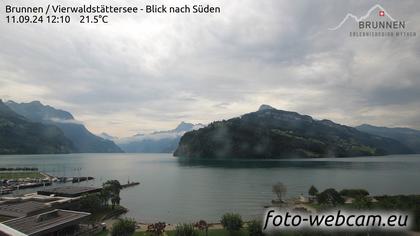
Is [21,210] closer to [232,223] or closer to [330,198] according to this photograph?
[232,223]

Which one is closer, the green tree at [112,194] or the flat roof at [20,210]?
the flat roof at [20,210]

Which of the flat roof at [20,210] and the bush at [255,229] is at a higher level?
the flat roof at [20,210]

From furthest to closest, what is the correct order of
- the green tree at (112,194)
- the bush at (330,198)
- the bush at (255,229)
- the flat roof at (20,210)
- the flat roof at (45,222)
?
1. the green tree at (112,194)
2. the bush at (330,198)
3. the flat roof at (20,210)
4. the bush at (255,229)
5. the flat roof at (45,222)

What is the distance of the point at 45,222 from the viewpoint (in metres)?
56.4

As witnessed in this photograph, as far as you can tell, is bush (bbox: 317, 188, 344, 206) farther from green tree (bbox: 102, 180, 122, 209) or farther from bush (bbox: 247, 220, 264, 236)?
green tree (bbox: 102, 180, 122, 209)

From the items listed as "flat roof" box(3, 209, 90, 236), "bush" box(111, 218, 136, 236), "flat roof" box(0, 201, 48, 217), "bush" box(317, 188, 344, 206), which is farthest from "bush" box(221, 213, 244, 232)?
"flat roof" box(0, 201, 48, 217)

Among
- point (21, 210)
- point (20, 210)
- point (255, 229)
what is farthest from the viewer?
point (20, 210)

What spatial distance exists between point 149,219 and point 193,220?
12239 millimetres

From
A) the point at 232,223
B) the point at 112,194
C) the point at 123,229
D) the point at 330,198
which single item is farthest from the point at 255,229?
the point at 112,194

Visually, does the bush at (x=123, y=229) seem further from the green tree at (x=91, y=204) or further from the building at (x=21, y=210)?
the green tree at (x=91, y=204)

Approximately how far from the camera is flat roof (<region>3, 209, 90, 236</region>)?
171 ft

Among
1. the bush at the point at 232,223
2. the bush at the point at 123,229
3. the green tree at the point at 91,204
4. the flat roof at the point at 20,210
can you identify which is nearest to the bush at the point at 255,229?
the bush at the point at 232,223

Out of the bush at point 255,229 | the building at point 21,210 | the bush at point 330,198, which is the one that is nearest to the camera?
the bush at point 255,229

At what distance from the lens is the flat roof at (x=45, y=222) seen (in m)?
Answer: 52.2
